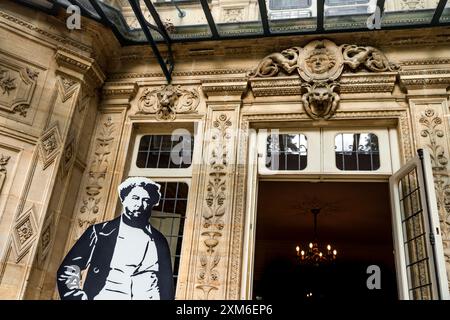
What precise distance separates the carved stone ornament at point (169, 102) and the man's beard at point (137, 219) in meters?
1.26

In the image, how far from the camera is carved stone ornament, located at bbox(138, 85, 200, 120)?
5.13 metres

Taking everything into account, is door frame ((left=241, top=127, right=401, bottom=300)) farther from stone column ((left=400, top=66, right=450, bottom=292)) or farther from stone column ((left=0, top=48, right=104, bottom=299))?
stone column ((left=0, top=48, right=104, bottom=299))

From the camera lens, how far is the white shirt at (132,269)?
4.11m

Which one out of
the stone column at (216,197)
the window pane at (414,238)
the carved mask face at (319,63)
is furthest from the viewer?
the carved mask face at (319,63)

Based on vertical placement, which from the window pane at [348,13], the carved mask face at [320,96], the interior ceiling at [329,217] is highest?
the window pane at [348,13]

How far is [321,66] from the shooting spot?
490 centimetres

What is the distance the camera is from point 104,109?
5.32 metres

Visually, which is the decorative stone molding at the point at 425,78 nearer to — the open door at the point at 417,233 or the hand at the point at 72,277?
the open door at the point at 417,233

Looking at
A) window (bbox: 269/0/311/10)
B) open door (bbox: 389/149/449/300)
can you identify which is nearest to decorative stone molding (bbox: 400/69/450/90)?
open door (bbox: 389/149/449/300)

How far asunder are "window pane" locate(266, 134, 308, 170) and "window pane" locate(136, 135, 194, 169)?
3.17ft

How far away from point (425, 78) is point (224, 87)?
7.31 feet

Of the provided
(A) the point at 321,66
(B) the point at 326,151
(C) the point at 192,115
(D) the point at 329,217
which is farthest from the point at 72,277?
(D) the point at 329,217

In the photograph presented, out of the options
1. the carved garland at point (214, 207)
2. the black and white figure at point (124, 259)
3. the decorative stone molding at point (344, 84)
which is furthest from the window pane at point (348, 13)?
the black and white figure at point (124, 259)

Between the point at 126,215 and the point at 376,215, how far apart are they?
5.26m
